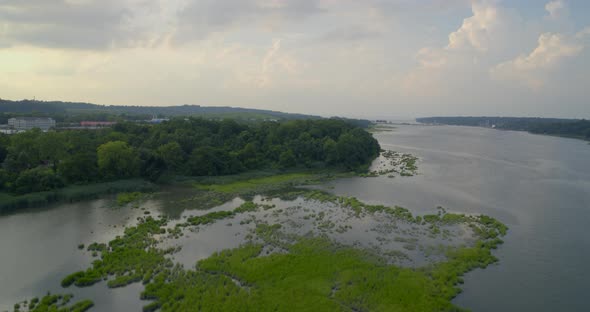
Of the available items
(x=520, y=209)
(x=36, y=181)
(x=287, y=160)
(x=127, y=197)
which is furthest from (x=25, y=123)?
(x=520, y=209)

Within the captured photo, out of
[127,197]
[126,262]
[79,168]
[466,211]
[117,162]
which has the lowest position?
[126,262]

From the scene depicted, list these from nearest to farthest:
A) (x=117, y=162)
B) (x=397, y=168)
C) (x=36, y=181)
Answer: (x=36, y=181), (x=117, y=162), (x=397, y=168)

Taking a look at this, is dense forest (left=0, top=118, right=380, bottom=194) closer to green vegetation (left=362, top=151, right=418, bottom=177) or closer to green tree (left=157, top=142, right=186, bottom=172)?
green tree (left=157, top=142, right=186, bottom=172)

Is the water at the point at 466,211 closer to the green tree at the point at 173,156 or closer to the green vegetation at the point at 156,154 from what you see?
the green vegetation at the point at 156,154

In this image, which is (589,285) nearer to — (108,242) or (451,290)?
(451,290)

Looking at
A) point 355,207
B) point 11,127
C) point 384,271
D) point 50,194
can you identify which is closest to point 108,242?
point 50,194

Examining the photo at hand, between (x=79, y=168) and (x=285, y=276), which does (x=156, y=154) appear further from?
(x=285, y=276)

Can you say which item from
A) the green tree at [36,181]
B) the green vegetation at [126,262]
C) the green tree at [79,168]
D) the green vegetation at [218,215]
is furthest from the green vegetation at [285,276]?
the green tree at [79,168]
